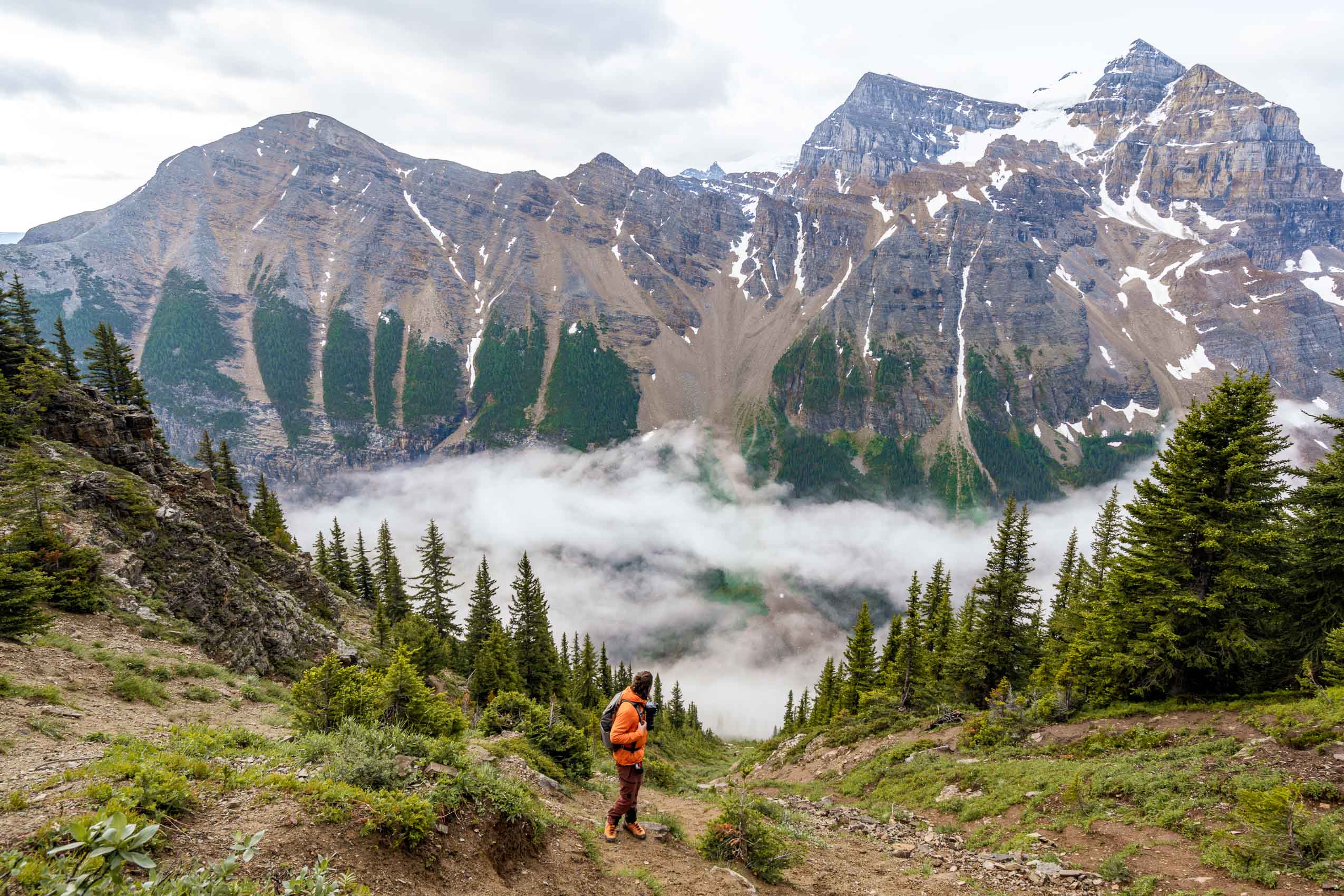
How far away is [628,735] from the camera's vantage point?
941 centimetres

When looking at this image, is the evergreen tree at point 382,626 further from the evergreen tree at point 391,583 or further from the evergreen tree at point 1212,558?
the evergreen tree at point 1212,558

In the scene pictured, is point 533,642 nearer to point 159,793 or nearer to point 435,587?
point 435,587

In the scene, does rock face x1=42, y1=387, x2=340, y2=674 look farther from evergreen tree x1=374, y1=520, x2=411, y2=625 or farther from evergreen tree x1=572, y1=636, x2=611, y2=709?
evergreen tree x1=572, y1=636, x2=611, y2=709

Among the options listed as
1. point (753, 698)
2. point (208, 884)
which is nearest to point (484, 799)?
point (208, 884)

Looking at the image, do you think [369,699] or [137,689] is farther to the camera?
[137,689]

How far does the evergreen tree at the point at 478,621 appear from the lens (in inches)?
1651

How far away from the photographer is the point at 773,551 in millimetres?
195500

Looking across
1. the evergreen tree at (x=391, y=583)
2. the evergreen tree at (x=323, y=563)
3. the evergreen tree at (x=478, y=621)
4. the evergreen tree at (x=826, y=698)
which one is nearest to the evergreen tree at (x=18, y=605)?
the evergreen tree at (x=478, y=621)

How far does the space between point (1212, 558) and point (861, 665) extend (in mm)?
27569

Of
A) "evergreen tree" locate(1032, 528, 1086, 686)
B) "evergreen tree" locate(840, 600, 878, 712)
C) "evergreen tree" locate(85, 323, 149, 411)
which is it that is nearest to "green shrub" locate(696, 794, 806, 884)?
"evergreen tree" locate(1032, 528, 1086, 686)

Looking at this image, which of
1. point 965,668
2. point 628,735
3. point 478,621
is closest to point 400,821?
point 628,735

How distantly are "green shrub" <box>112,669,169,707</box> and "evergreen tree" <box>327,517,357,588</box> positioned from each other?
145ft

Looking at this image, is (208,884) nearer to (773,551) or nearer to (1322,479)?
(1322,479)

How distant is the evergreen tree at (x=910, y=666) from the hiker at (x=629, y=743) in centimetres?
3022
